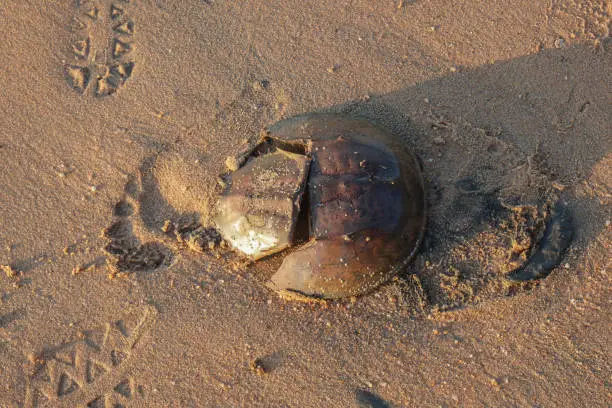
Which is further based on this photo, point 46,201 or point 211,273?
point 46,201

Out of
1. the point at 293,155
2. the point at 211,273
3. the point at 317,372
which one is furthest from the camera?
the point at 211,273

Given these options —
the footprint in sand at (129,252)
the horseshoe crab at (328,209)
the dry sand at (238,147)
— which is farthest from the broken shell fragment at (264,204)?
the footprint in sand at (129,252)

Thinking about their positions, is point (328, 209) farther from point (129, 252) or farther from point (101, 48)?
point (101, 48)

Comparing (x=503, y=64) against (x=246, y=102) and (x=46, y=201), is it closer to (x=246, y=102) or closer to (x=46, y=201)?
(x=246, y=102)

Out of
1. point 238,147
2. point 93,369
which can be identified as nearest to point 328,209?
point 238,147

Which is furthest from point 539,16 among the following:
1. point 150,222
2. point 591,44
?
point 150,222

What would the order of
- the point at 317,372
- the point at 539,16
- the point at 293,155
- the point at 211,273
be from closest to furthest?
the point at 293,155
the point at 317,372
the point at 211,273
the point at 539,16

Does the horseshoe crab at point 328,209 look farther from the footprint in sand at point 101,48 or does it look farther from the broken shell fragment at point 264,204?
the footprint in sand at point 101,48
